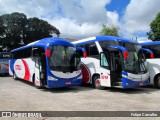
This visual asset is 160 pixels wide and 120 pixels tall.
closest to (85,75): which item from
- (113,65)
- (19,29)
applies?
(113,65)

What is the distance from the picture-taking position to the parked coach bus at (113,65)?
14.1 metres

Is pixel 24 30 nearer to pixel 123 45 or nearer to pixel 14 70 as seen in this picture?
pixel 14 70

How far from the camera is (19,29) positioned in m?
44.8

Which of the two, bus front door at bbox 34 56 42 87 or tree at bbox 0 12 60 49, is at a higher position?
tree at bbox 0 12 60 49

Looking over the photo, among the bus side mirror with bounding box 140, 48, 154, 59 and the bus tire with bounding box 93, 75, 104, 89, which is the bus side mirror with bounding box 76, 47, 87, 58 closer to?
the bus tire with bounding box 93, 75, 104, 89

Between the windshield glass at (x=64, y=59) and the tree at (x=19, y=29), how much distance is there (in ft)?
98.3

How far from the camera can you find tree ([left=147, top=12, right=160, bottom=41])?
36656 millimetres

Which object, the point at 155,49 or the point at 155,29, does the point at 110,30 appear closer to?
the point at 155,29

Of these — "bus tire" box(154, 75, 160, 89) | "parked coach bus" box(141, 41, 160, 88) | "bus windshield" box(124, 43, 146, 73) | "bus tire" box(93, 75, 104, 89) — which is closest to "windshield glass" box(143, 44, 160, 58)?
"parked coach bus" box(141, 41, 160, 88)

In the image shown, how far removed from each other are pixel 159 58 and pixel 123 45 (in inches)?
116

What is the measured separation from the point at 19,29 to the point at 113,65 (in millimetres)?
32784

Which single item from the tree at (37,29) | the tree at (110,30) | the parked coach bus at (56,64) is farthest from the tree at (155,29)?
the parked coach bus at (56,64)

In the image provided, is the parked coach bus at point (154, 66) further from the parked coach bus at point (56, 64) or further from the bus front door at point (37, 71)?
the bus front door at point (37, 71)

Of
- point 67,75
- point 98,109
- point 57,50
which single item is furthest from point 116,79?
point 98,109
